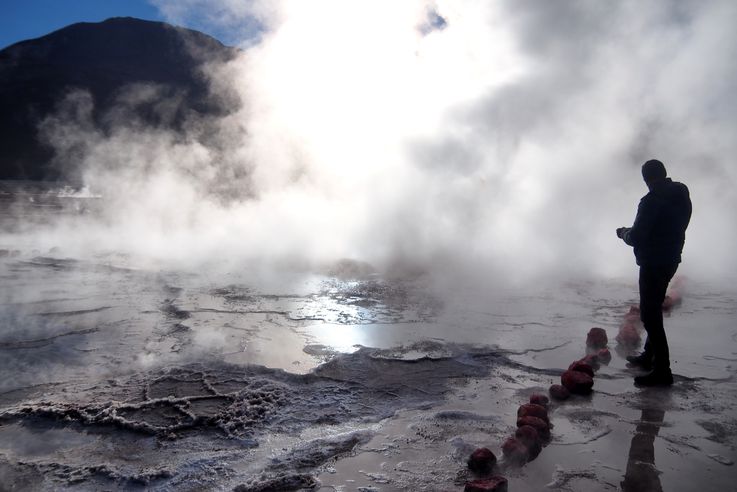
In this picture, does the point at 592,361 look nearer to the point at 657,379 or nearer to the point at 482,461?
the point at 657,379

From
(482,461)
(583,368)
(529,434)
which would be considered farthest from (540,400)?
(482,461)

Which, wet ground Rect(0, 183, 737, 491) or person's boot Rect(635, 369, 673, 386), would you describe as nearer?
wet ground Rect(0, 183, 737, 491)

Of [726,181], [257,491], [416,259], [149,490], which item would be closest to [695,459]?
[257,491]

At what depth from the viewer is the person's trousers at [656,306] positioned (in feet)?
12.1

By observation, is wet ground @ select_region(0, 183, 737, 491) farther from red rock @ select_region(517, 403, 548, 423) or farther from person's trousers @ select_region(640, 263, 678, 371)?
person's trousers @ select_region(640, 263, 678, 371)

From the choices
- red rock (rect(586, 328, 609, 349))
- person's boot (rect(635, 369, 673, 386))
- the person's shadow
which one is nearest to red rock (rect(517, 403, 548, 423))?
the person's shadow

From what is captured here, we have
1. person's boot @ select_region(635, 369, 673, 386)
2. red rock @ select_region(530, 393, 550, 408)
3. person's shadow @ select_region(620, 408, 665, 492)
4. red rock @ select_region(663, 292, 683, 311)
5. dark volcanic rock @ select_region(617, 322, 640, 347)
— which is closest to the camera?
person's shadow @ select_region(620, 408, 665, 492)

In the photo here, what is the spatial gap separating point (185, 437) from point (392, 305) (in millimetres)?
3368

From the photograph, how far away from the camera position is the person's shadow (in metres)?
2.44

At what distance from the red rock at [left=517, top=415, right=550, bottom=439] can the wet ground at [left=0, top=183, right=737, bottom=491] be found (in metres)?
0.08

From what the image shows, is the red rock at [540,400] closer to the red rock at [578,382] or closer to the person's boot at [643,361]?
the red rock at [578,382]

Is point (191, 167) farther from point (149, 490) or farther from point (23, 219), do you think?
point (149, 490)

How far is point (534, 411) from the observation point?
3014mm

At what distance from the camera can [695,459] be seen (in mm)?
2670
